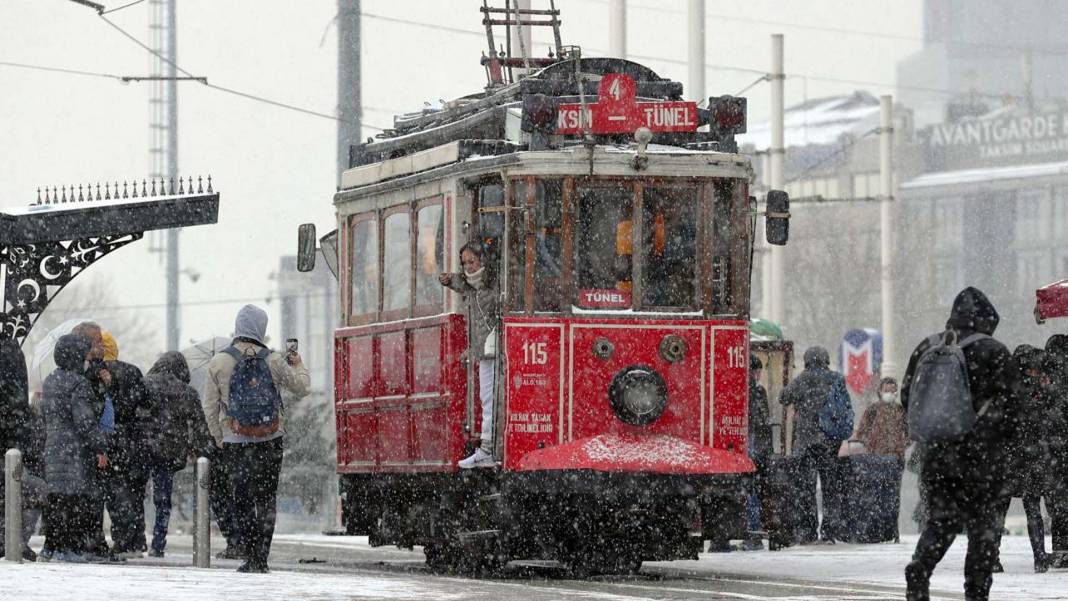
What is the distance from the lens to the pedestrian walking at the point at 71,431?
50.7 feet

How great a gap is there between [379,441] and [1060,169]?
11082 cm

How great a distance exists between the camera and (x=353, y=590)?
499 inches

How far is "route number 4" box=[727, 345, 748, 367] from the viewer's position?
50.5 feet

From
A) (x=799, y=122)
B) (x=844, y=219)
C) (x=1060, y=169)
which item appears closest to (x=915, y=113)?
(x=799, y=122)

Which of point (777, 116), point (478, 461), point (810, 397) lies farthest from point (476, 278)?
point (777, 116)

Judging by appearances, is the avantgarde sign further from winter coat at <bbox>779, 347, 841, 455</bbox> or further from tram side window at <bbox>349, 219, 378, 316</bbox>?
tram side window at <bbox>349, 219, 378, 316</bbox>

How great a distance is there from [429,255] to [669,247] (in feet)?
5.76

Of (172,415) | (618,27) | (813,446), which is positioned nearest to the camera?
(172,415)

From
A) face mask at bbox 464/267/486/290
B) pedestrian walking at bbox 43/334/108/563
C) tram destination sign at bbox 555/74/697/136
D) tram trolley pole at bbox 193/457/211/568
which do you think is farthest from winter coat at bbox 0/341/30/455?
tram destination sign at bbox 555/74/697/136

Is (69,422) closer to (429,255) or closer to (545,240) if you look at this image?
(429,255)

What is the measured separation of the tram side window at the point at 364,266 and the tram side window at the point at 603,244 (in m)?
2.31

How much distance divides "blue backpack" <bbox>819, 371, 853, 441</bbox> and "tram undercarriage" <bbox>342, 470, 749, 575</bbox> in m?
4.89

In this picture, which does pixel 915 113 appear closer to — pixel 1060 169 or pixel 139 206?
pixel 1060 169

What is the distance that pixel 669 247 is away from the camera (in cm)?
1540
